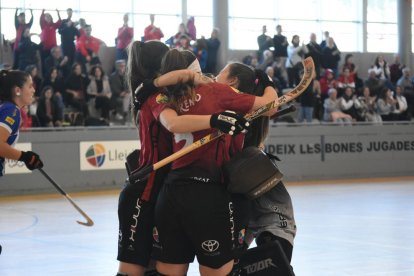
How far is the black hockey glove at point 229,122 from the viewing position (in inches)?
189

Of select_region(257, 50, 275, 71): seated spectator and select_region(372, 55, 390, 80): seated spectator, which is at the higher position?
select_region(257, 50, 275, 71): seated spectator

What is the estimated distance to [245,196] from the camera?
5254 millimetres

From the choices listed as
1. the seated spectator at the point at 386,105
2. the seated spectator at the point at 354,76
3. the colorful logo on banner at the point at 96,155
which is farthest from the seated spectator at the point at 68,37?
the seated spectator at the point at 386,105

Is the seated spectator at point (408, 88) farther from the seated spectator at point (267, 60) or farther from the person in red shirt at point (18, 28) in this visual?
the person in red shirt at point (18, 28)

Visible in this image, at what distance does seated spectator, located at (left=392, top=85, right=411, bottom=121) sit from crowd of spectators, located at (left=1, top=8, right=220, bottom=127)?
24.6ft

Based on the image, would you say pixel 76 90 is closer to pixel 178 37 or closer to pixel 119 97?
pixel 119 97

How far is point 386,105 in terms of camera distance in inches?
1018

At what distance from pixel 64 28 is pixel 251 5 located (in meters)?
10.00

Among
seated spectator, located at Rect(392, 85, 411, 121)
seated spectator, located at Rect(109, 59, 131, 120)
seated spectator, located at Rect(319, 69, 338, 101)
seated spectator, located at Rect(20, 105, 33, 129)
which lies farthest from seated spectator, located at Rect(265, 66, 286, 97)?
seated spectator, located at Rect(20, 105, 33, 129)

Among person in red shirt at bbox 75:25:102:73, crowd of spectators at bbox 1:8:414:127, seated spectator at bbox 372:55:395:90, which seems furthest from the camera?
seated spectator at bbox 372:55:395:90

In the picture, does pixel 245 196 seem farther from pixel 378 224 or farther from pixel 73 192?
pixel 73 192

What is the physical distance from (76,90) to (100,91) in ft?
2.45

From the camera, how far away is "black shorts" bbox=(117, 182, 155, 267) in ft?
17.7

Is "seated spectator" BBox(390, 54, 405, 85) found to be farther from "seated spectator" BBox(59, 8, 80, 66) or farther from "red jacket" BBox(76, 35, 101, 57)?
"seated spectator" BBox(59, 8, 80, 66)
